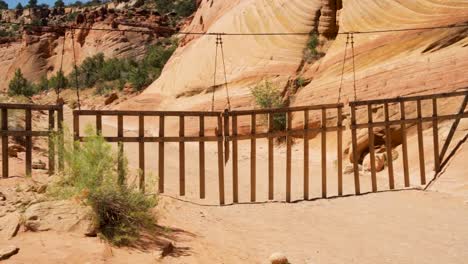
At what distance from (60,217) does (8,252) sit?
94cm

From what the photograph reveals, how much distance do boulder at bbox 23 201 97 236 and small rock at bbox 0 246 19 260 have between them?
1.90ft

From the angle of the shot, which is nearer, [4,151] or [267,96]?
[4,151]

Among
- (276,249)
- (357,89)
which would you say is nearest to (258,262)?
(276,249)

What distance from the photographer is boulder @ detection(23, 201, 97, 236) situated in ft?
17.4

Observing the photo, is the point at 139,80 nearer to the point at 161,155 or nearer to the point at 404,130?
the point at 404,130

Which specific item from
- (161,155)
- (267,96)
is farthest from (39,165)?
(267,96)

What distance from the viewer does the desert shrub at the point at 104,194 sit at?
551 cm

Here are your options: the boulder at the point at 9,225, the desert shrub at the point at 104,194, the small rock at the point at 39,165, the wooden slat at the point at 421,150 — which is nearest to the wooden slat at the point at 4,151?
the small rock at the point at 39,165

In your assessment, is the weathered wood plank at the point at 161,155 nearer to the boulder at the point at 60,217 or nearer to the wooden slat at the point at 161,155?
the wooden slat at the point at 161,155

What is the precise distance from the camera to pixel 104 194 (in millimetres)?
5598

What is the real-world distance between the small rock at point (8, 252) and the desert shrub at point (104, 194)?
92 centimetres

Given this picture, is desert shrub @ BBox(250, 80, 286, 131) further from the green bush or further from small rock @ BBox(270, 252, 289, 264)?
the green bush

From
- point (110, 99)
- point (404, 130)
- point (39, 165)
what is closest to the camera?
point (39, 165)

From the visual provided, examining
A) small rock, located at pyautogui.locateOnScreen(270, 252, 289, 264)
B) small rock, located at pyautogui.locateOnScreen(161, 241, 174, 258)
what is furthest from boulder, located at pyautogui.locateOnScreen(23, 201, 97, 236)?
small rock, located at pyautogui.locateOnScreen(270, 252, 289, 264)
